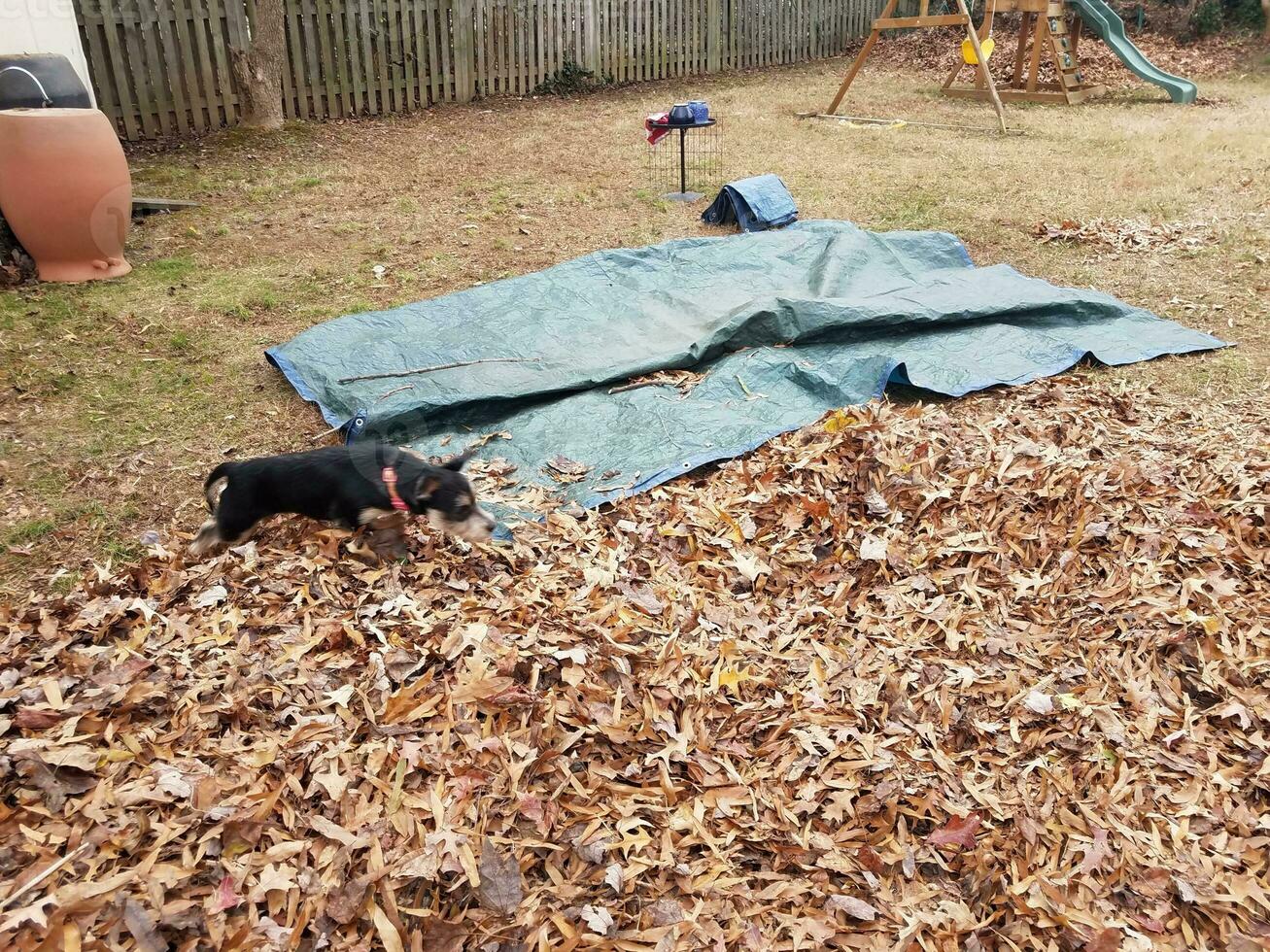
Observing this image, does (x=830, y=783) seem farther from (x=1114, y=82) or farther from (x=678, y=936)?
(x=1114, y=82)

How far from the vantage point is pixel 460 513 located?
10.8 ft

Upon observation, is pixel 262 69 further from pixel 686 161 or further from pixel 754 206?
pixel 754 206

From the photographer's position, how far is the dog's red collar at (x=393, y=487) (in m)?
3.29

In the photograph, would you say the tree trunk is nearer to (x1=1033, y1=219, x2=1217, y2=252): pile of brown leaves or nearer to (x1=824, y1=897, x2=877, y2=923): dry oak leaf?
(x1=1033, y1=219, x2=1217, y2=252): pile of brown leaves

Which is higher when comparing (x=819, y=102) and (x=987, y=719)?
(x=819, y=102)

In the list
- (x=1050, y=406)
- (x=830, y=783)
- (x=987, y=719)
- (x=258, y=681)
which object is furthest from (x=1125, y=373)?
(x=258, y=681)

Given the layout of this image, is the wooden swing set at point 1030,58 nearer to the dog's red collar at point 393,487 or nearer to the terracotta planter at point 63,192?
the terracotta planter at point 63,192

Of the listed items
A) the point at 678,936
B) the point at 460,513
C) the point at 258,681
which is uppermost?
the point at 460,513

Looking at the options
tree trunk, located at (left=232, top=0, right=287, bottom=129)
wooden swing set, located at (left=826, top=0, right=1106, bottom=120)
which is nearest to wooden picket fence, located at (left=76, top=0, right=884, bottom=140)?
tree trunk, located at (left=232, top=0, right=287, bottom=129)

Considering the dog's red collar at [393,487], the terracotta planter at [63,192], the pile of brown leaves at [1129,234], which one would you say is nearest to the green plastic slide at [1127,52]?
the pile of brown leaves at [1129,234]

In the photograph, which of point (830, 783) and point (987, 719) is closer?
point (830, 783)

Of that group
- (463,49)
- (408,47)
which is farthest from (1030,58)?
(408,47)

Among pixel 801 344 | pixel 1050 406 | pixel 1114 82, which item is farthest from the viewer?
pixel 1114 82

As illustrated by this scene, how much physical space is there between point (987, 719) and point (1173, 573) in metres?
1.12
